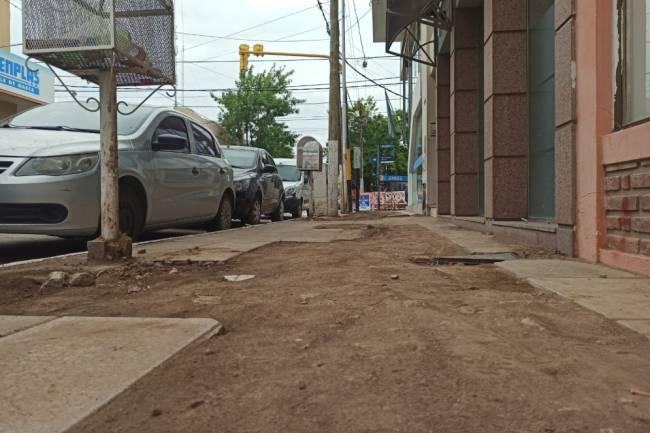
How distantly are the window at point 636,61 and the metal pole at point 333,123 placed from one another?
1315 centimetres

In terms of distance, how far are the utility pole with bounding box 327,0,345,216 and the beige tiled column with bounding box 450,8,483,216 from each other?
24.2 ft

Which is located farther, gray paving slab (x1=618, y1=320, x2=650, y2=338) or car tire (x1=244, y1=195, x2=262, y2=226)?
car tire (x1=244, y1=195, x2=262, y2=226)

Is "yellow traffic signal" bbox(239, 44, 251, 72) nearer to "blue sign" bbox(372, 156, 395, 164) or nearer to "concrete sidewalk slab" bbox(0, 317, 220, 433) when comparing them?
"concrete sidewalk slab" bbox(0, 317, 220, 433)

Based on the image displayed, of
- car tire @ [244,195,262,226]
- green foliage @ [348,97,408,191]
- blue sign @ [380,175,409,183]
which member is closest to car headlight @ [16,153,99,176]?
car tire @ [244,195,262,226]

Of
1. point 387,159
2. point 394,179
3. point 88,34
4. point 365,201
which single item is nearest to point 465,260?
point 88,34

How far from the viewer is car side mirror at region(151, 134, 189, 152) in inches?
265

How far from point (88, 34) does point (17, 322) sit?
267 cm

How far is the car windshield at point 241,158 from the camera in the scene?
1182 centimetres

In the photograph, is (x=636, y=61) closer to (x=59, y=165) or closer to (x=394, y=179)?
(x=59, y=165)

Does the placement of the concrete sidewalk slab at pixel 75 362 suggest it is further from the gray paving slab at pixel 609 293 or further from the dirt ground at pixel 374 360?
the gray paving slab at pixel 609 293

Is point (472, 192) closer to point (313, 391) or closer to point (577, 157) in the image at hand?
point (577, 157)

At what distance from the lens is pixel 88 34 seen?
183 inches

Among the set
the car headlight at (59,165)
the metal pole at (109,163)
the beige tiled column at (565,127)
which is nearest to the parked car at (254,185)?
the car headlight at (59,165)

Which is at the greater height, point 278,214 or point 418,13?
point 418,13
